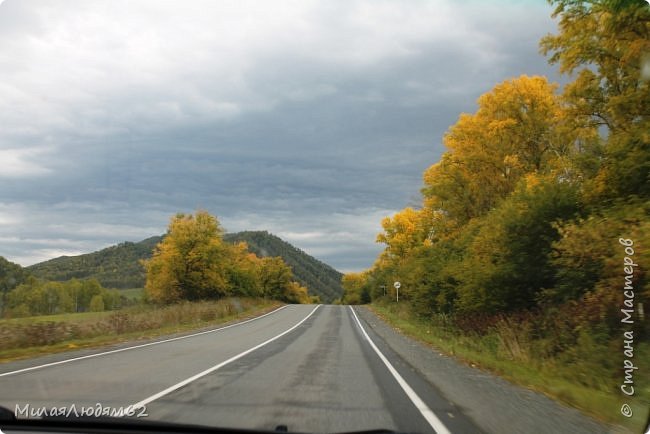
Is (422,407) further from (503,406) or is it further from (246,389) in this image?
(246,389)

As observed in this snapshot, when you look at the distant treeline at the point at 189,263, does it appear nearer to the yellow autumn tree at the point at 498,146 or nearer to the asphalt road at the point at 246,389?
the yellow autumn tree at the point at 498,146

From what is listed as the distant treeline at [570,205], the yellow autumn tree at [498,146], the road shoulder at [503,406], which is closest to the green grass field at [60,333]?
the road shoulder at [503,406]

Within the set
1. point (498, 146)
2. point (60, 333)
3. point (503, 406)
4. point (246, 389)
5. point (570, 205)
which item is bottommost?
point (503, 406)

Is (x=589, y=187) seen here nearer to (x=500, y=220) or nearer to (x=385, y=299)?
(x=500, y=220)

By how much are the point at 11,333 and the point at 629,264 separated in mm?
15834

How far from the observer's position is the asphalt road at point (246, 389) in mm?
5266

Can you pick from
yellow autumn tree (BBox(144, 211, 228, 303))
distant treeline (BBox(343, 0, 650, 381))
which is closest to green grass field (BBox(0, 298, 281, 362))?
distant treeline (BBox(343, 0, 650, 381))

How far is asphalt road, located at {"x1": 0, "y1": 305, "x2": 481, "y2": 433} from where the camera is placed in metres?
5.27

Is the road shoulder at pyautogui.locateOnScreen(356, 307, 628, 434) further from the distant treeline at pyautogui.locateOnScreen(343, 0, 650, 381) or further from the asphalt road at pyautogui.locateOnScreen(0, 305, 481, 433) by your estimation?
the distant treeline at pyautogui.locateOnScreen(343, 0, 650, 381)

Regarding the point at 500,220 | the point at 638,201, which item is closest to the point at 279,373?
the point at 638,201

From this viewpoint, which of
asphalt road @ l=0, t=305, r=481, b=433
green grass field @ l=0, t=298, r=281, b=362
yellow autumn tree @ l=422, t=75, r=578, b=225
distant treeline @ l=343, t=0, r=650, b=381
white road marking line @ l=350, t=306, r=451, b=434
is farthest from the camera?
yellow autumn tree @ l=422, t=75, r=578, b=225

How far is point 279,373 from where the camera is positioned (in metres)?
9.41

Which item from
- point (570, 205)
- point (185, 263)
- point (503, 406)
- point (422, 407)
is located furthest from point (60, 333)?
point (185, 263)

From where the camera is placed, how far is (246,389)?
23.8 ft
